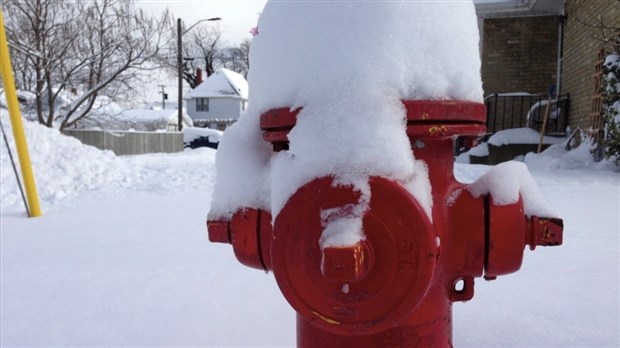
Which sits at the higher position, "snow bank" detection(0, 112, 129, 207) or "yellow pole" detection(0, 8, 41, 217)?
"yellow pole" detection(0, 8, 41, 217)

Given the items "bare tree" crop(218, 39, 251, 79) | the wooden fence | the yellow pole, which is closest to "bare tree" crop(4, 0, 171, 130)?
the wooden fence


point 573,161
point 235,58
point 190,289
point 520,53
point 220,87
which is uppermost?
point 235,58

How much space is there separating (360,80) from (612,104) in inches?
244

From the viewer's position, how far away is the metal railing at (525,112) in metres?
8.60

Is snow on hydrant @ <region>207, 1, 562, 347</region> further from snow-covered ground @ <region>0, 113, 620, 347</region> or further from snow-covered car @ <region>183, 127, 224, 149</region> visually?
snow-covered car @ <region>183, 127, 224, 149</region>

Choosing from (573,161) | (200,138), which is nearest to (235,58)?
(200,138)

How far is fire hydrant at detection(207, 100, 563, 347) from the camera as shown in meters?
0.74

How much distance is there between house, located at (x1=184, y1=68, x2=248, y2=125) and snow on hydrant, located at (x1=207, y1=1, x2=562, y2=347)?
115 ft

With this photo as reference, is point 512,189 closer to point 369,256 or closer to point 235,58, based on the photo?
point 369,256

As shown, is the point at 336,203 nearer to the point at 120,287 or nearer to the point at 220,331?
the point at 220,331

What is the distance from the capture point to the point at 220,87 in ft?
119

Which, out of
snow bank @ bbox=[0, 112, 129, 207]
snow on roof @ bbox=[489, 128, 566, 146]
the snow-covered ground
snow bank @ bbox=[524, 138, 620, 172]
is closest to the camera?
the snow-covered ground

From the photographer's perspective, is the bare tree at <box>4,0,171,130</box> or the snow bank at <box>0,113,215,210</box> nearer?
the snow bank at <box>0,113,215,210</box>

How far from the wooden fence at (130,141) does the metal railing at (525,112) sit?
430 inches
